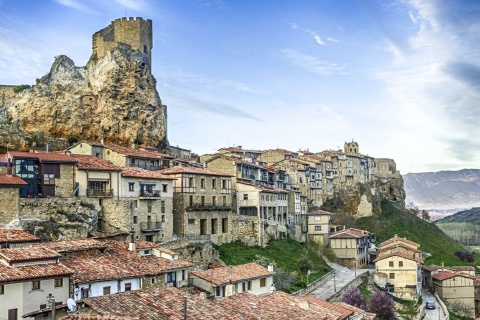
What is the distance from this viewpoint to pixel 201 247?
52969mm

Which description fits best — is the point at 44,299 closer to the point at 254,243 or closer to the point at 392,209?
the point at 254,243

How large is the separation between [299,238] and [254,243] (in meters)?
17.0

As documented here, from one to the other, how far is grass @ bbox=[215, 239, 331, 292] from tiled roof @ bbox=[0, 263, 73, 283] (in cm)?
2682

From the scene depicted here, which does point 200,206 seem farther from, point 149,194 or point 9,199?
point 9,199

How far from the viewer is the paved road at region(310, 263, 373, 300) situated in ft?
185

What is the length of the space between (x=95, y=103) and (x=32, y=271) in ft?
191

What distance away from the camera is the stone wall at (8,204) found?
1679 inches

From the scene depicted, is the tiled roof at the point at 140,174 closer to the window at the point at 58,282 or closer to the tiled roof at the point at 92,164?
the tiled roof at the point at 92,164

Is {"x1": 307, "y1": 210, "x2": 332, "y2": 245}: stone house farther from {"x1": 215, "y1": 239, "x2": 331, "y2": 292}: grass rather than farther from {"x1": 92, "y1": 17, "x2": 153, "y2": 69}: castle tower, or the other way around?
{"x1": 92, "y1": 17, "x2": 153, "y2": 69}: castle tower

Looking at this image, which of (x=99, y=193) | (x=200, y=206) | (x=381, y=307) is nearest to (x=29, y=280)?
(x=99, y=193)

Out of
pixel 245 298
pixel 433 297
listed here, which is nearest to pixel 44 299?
pixel 245 298

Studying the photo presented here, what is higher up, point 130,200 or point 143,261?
point 130,200

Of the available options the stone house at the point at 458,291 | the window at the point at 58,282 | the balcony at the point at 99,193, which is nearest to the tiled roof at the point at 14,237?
the window at the point at 58,282

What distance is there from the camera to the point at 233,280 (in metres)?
42.4
